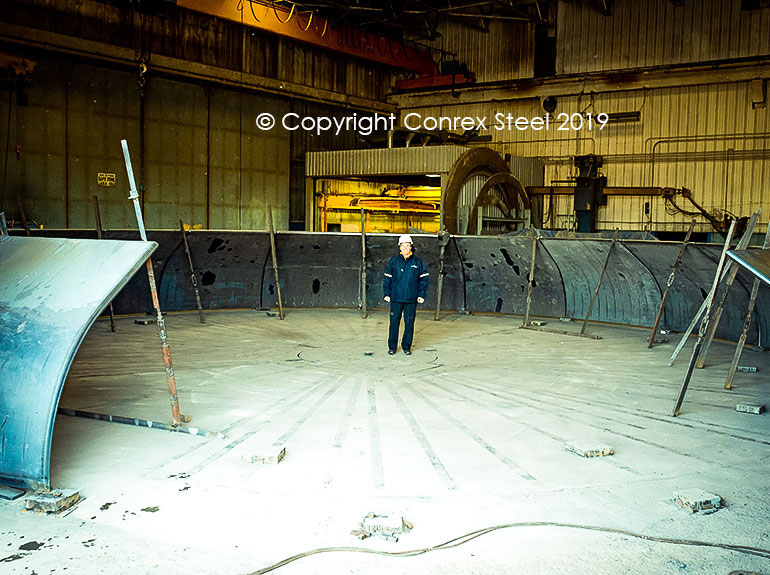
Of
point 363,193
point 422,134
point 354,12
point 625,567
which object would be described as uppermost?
point 354,12

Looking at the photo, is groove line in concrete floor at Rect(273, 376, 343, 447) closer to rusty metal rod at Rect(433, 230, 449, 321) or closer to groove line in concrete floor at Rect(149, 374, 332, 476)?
groove line in concrete floor at Rect(149, 374, 332, 476)

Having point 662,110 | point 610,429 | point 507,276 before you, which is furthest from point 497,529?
point 662,110

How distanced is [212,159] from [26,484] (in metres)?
16.7

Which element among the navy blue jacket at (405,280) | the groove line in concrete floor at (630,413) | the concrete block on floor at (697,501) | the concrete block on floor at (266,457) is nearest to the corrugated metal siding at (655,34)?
the navy blue jacket at (405,280)

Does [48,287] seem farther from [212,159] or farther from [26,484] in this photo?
[212,159]

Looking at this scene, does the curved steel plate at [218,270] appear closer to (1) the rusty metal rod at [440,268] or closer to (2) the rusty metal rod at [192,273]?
(2) the rusty metal rod at [192,273]

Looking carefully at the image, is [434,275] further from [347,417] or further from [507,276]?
[347,417]

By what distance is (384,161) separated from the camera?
820 inches

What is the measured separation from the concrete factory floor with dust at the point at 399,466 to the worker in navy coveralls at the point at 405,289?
414 millimetres

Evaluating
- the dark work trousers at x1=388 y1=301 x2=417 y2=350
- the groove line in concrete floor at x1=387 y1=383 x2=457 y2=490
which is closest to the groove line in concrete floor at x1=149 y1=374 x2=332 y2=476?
the groove line in concrete floor at x1=387 y1=383 x2=457 y2=490

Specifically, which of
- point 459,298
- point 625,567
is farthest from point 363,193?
point 625,567

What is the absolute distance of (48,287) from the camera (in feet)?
19.2

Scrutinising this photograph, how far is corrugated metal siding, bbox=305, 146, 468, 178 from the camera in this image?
63.9ft

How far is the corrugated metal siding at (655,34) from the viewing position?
20156 millimetres
